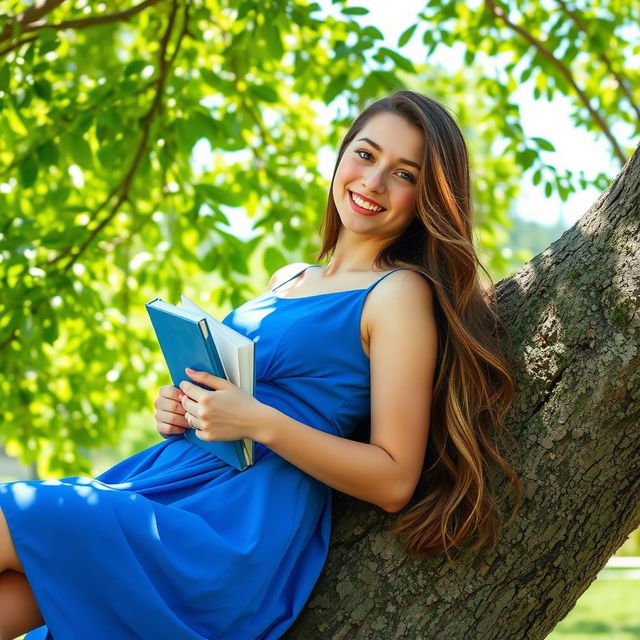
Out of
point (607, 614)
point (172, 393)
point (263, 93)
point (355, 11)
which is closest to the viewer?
point (172, 393)

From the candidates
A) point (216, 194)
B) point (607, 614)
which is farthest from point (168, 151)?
point (607, 614)

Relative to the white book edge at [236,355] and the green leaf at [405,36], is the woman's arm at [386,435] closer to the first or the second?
the white book edge at [236,355]

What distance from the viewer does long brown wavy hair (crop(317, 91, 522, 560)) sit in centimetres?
194

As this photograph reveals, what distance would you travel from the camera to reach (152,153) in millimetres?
5750

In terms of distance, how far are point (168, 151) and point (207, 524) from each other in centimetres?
286

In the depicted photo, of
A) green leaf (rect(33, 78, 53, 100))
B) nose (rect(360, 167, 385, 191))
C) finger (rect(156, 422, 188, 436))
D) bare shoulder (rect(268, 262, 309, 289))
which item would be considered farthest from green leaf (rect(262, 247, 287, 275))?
finger (rect(156, 422, 188, 436))

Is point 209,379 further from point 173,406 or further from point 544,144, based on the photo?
point 544,144

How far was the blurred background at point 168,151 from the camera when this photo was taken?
4176 mm

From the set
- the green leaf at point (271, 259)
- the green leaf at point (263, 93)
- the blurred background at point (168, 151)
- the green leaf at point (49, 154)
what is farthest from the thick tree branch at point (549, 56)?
Result: the green leaf at point (49, 154)

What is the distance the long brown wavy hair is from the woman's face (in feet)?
0.12

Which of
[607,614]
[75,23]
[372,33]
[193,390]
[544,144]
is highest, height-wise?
[75,23]

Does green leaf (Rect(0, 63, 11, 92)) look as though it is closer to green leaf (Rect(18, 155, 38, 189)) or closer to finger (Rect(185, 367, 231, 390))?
green leaf (Rect(18, 155, 38, 189))

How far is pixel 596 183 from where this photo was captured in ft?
19.9

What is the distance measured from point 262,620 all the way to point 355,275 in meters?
0.93
